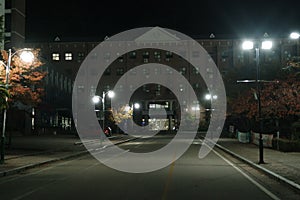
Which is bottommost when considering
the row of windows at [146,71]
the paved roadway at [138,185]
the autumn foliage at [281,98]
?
the paved roadway at [138,185]

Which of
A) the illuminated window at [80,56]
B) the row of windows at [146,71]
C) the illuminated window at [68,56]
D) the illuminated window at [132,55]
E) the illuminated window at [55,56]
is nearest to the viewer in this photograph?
the row of windows at [146,71]

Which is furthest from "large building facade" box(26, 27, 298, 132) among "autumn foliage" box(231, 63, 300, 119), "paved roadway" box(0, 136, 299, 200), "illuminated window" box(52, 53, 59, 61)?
"paved roadway" box(0, 136, 299, 200)

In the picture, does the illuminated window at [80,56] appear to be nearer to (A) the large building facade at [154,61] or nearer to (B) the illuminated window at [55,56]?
(A) the large building facade at [154,61]

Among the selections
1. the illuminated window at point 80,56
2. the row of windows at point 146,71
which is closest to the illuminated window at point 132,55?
the row of windows at point 146,71

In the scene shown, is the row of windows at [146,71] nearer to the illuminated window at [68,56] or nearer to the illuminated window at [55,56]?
the illuminated window at [68,56]

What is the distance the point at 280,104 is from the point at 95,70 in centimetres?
6840

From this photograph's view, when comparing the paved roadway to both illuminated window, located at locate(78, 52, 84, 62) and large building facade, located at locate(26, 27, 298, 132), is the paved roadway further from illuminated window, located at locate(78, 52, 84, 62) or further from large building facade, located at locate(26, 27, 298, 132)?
illuminated window, located at locate(78, 52, 84, 62)

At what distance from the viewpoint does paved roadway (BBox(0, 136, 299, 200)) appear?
1070cm

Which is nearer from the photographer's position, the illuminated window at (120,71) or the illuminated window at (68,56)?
the illuminated window at (68,56)

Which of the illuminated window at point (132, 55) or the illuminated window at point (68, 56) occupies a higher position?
the illuminated window at point (132, 55)

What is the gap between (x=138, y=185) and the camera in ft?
41.4

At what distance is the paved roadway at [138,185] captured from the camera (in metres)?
10.7

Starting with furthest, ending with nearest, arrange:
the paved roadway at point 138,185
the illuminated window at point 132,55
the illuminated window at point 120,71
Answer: the illuminated window at point 132,55
the illuminated window at point 120,71
the paved roadway at point 138,185

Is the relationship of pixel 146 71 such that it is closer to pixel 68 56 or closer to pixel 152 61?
pixel 152 61
